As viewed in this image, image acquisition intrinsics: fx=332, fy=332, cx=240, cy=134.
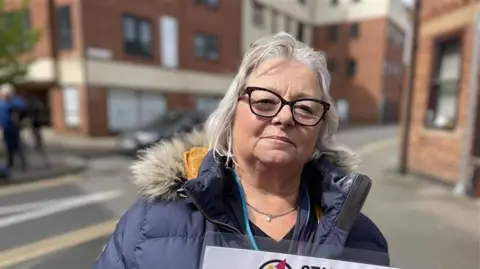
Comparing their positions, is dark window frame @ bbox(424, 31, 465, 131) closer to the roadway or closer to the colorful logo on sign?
the roadway

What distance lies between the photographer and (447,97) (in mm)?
7398

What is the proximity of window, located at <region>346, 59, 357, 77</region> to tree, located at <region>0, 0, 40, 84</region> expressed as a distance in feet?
62.3

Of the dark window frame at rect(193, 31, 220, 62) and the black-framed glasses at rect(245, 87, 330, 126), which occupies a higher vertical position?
the dark window frame at rect(193, 31, 220, 62)

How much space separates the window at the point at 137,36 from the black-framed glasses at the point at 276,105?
51.8 feet

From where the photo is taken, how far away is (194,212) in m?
1.24

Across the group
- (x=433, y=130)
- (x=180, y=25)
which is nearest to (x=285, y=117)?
(x=433, y=130)

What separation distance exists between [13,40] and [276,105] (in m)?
9.31

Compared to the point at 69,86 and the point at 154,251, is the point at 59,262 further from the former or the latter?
the point at 69,86

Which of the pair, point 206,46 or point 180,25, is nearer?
point 180,25

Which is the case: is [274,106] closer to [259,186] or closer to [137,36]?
[259,186]

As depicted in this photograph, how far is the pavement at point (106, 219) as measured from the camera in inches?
104

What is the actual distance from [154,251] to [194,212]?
0.63 feet

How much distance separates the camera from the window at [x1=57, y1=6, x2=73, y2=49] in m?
14.3

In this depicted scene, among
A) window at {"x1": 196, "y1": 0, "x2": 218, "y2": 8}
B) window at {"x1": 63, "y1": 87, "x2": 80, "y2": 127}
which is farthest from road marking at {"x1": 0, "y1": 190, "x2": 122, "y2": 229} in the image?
window at {"x1": 196, "y1": 0, "x2": 218, "y2": 8}
